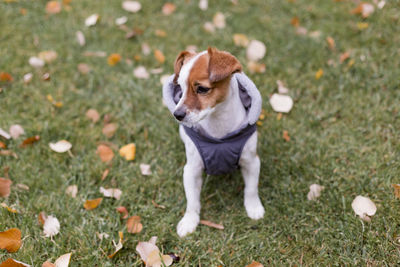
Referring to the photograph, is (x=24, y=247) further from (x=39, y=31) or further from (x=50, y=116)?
(x=39, y=31)

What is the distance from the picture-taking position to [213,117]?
2.62 meters

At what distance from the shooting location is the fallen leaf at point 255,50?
4.36 metres

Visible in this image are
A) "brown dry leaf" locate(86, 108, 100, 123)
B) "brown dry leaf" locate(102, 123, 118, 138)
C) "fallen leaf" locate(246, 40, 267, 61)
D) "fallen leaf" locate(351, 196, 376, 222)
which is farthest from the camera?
"fallen leaf" locate(246, 40, 267, 61)

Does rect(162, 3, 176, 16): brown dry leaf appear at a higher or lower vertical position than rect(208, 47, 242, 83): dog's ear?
lower

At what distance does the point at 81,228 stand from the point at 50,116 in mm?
1394

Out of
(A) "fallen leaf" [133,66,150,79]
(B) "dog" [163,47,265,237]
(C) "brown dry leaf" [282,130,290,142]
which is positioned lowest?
(A) "fallen leaf" [133,66,150,79]

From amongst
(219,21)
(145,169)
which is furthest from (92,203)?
(219,21)

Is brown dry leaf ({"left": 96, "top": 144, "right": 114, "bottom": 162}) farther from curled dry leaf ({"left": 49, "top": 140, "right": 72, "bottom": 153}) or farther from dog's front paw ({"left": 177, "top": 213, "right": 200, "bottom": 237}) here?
dog's front paw ({"left": 177, "top": 213, "right": 200, "bottom": 237})

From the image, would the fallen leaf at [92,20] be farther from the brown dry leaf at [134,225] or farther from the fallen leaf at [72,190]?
the brown dry leaf at [134,225]

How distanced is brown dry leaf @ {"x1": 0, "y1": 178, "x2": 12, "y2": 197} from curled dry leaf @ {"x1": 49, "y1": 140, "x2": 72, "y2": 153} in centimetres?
48

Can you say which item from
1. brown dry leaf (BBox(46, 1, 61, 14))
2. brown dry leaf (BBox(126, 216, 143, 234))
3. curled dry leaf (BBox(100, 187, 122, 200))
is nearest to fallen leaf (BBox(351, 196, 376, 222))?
brown dry leaf (BBox(126, 216, 143, 234))

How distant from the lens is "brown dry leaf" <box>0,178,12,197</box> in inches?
123

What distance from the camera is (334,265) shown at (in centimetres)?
269

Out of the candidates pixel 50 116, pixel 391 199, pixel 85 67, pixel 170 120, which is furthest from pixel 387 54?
pixel 50 116
